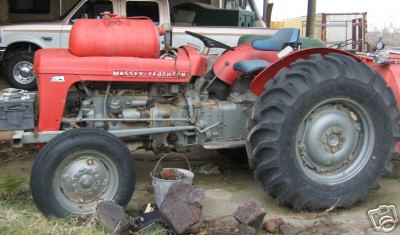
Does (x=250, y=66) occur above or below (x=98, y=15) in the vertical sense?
below

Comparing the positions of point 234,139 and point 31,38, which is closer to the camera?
point 234,139

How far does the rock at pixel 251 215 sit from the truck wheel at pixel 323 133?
1.54 feet

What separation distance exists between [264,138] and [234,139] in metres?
0.69

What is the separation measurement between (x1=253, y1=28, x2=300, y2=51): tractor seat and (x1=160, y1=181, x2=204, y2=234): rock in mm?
1869

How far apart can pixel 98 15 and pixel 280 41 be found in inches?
220

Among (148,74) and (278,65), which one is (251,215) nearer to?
(278,65)

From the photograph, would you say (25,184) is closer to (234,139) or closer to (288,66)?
(234,139)

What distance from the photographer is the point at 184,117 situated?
196 inches

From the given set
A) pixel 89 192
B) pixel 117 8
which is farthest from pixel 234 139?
pixel 117 8

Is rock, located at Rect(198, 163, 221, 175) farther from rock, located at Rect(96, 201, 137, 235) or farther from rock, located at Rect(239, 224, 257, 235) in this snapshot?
rock, located at Rect(96, 201, 137, 235)

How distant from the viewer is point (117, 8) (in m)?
10.0

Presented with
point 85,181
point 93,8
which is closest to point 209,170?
point 85,181

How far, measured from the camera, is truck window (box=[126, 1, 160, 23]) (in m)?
10.3

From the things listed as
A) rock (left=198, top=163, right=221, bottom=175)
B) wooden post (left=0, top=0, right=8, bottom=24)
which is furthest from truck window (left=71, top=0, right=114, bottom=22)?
rock (left=198, top=163, right=221, bottom=175)
